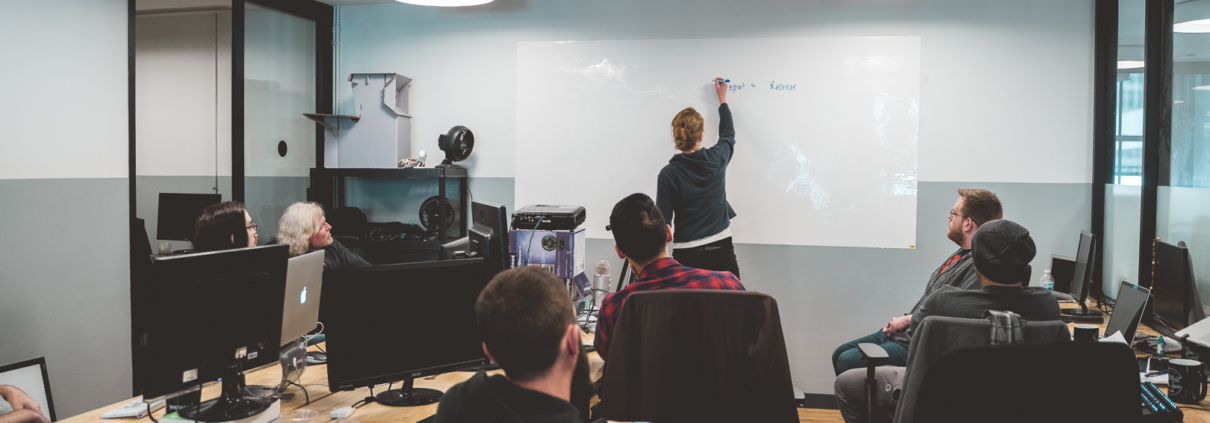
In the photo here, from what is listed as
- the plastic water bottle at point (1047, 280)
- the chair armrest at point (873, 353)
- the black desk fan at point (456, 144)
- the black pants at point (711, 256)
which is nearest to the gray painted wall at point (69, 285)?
the black desk fan at point (456, 144)

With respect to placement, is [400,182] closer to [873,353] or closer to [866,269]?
[866,269]

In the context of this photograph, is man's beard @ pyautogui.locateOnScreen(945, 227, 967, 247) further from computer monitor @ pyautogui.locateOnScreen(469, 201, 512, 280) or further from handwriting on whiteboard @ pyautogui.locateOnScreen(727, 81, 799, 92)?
computer monitor @ pyautogui.locateOnScreen(469, 201, 512, 280)

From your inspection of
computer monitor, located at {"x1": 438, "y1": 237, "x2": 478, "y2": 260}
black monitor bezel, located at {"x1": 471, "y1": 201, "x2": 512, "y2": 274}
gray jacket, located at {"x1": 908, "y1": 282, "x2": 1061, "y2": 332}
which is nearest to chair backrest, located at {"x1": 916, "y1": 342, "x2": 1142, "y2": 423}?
gray jacket, located at {"x1": 908, "y1": 282, "x2": 1061, "y2": 332}

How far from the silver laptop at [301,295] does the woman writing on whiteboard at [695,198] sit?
1.92 m

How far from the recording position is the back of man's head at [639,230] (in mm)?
2117

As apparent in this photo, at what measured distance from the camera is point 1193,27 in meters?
2.90

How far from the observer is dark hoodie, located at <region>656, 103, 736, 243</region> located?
3627mm

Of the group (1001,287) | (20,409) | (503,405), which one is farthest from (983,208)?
(20,409)

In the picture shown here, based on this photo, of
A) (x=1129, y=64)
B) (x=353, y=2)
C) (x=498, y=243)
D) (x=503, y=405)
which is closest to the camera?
(x=503, y=405)

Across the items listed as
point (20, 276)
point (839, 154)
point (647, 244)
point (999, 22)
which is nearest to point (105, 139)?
point (20, 276)

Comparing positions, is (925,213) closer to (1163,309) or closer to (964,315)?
(1163,309)

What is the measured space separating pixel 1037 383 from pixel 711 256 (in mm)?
2180

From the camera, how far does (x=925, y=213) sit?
3.87 meters

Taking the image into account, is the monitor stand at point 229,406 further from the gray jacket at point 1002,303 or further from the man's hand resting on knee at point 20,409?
the gray jacket at point 1002,303
